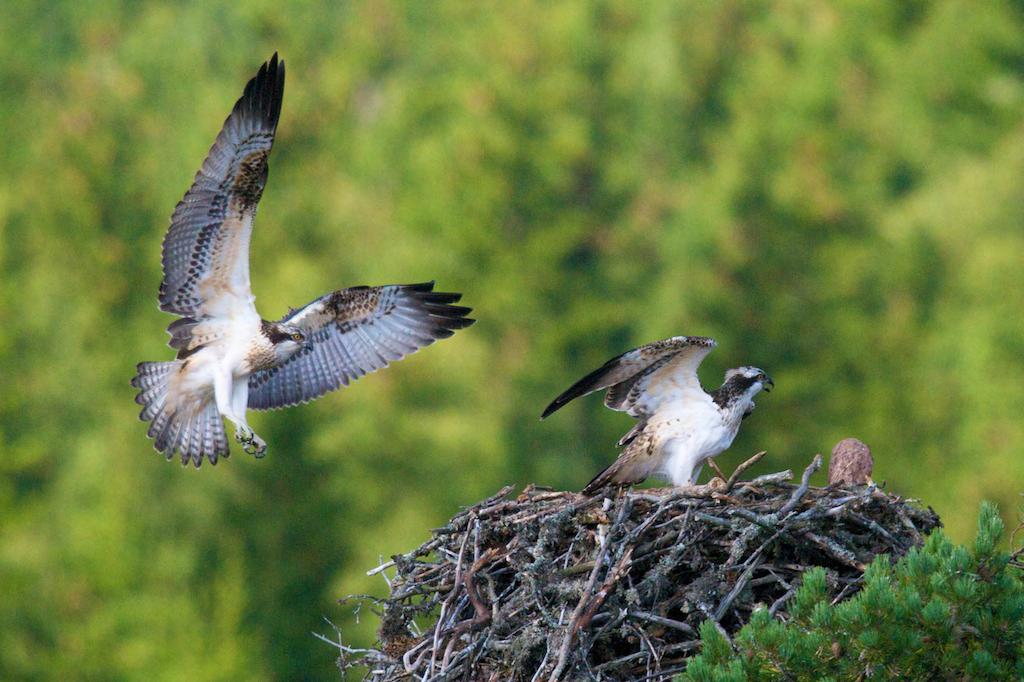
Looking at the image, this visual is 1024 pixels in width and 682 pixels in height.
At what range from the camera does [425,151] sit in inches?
960

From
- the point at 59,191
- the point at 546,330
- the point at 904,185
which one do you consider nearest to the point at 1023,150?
the point at 904,185

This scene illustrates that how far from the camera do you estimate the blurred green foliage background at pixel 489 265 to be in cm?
2119

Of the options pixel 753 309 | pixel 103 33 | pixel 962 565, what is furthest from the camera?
pixel 103 33

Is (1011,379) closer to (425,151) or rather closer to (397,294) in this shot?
(425,151)

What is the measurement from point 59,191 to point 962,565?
20.6 metres

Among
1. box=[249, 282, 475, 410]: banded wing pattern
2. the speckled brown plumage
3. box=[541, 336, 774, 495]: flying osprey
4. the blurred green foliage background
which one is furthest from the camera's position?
the blurred green foliage background

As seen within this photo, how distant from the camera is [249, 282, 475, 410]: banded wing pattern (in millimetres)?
10289

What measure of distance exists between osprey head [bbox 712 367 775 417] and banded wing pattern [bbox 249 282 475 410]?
1.91m

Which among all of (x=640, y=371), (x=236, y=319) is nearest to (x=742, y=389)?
(x=640, y=371)

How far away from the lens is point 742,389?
8750 mm

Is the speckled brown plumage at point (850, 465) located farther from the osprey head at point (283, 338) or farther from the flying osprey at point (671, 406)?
the osprey head at point (283, 338)

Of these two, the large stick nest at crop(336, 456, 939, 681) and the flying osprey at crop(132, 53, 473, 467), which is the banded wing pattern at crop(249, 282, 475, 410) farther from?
the large stick nest at crop(336, 456, 939, 681)

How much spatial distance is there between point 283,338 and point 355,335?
867mm

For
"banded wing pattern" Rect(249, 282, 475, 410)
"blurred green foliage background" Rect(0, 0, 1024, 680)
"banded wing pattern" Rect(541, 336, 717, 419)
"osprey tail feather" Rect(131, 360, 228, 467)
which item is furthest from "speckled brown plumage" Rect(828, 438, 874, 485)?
"blurred green foliage background" Rect(0, 0, 1024, 680)
